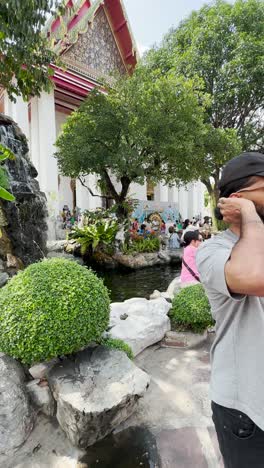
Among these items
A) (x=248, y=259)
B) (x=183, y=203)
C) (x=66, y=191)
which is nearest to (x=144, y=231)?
(x=66, y=191)

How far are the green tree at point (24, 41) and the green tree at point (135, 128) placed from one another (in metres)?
5.40

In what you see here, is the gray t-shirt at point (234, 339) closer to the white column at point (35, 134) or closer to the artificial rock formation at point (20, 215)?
the artificial rock formation at point (20, 215)

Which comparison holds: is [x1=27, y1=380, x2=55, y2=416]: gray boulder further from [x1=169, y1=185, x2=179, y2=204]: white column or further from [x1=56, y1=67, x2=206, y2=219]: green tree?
[x1=169, y1=185, x2=179, y2=204]: white column

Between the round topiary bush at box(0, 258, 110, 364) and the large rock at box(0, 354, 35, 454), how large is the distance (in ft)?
0.49

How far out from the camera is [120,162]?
32.4ft

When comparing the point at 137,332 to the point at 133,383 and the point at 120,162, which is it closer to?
the point at 133,383

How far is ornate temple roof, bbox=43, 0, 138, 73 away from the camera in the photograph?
14625 mm

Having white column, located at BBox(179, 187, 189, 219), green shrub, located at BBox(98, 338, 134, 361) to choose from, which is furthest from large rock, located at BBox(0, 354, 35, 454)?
white column, located at BBox(179, 187, 189, 219)

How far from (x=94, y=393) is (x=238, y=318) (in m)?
1.55

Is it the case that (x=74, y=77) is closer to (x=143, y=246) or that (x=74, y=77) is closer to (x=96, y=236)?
(x=96, y=236)

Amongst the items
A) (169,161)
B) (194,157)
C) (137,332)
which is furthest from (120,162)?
(137,332)

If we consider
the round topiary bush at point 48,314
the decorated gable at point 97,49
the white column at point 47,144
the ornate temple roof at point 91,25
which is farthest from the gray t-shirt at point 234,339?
the decorated gable at point 97,49

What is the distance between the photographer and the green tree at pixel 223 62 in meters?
12.6

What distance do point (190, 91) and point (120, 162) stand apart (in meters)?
3.87
